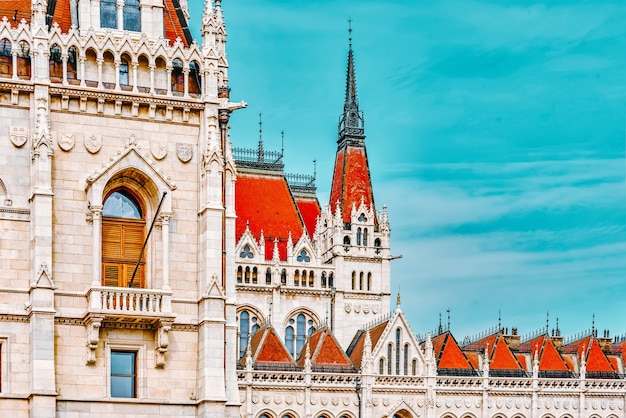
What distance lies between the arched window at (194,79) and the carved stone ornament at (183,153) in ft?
5.54

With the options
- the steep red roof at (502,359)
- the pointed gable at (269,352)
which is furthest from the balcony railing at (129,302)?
the steep red roof at (502,359)

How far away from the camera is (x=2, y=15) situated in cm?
3984

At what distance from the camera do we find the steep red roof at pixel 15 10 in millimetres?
39844

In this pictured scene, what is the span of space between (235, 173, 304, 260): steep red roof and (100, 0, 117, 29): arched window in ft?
166

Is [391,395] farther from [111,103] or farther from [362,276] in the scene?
[111,103]

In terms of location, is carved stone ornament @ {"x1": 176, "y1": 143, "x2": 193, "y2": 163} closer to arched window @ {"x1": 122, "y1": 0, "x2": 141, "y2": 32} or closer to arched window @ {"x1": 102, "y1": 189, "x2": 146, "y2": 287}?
arched window @ {"x1": 102, "y1": 189, "x2": 146, "y2": 287}

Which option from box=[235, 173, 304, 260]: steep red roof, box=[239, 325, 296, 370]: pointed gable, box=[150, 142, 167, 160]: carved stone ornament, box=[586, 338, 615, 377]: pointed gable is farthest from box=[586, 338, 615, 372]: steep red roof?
box=[150, 142, 167, 160]: carved stone ornament

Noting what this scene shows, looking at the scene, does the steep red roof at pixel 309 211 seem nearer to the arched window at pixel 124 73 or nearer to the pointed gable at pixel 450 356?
the pointed gable at pixel 450 356

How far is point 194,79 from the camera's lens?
3981cm

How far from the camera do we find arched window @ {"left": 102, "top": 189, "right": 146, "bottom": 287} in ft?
125

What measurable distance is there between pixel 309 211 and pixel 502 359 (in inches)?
817

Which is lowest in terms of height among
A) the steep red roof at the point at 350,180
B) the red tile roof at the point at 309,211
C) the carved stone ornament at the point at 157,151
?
the carved stone ornament at the point at 157,151

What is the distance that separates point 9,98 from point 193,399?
32.7ft

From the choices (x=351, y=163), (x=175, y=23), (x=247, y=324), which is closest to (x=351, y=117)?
(x=351, y=163)
